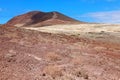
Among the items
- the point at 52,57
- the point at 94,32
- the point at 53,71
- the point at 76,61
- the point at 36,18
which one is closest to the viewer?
the point at 53,71

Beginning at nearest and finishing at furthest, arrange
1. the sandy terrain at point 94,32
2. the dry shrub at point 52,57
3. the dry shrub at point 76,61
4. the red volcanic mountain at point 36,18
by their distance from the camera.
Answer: the dry shrub at point 76,61 < the dry shrub at point 52,57 < the sandy terrain at point 94,32 < the red volcanic mountain at point 36,18

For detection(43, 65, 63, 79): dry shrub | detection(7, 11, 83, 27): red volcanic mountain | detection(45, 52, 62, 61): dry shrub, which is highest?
detection(7, 11, 83, 27): red volcanic mountain

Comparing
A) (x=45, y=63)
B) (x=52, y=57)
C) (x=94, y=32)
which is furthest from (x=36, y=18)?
(x=45, y=63)

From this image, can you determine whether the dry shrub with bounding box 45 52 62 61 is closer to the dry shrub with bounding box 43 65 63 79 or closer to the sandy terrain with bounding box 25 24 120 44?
the dry shrub with bounding box 43 65 63 79

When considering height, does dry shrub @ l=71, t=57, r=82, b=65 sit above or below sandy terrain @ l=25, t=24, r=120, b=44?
below

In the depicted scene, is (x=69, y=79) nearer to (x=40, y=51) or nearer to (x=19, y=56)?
(x=19, y=56)

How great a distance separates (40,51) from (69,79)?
660cm

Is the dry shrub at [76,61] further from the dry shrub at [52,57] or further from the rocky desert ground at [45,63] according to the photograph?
the dry shrub at [52,57]

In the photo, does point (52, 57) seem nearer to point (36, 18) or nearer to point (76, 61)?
point (76, 61)

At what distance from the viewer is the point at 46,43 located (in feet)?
80.8

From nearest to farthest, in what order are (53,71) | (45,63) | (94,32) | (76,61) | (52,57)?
(53,71), (45,63), (76,61), (52,57), (94,32)

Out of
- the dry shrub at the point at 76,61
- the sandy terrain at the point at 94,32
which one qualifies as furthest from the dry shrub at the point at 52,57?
the sandy terrain at the point at 94,32

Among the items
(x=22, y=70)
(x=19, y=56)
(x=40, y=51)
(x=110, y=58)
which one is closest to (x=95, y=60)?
(x=110, y=58)

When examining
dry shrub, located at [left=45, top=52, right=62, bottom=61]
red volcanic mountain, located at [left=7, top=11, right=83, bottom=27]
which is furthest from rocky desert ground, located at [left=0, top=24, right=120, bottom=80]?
red volcanic mountain, located at [left=7, top=11, right=83, bottom=27]
